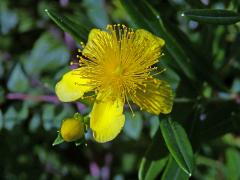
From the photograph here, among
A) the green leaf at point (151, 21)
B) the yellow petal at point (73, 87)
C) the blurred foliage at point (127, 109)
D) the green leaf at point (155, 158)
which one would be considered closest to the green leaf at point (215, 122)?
the blurred foliage at point (127, 109)

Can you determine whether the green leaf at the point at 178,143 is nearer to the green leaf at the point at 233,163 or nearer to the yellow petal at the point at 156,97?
the yellow petal at the point at 156,97

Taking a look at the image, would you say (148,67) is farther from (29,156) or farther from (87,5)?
(29,156)

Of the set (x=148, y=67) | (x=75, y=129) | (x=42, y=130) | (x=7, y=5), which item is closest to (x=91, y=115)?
(x=75, y=129)

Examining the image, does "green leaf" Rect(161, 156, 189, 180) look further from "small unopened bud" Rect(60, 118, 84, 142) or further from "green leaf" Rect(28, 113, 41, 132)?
"green leaf" Rect(28, 113, 41, 132)

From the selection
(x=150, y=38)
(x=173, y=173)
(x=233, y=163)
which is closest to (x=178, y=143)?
(x=173, y=173)

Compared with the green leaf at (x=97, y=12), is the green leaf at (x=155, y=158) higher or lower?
lower

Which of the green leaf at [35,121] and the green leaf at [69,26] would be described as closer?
the green leaf at [69,26]
